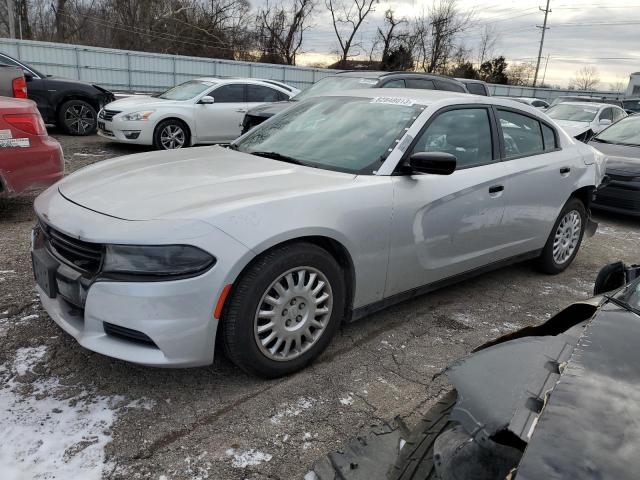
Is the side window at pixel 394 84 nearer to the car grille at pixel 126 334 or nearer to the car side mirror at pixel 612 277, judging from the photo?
the car side mirror at pixel 612 277

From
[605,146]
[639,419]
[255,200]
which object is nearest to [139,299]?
[255,200]

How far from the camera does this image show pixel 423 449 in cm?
165

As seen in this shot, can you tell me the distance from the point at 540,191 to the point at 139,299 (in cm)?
328

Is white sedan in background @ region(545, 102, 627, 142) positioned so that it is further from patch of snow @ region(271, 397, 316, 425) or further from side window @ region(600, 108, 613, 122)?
patch of snow @ region(271, 397, 316, 425)

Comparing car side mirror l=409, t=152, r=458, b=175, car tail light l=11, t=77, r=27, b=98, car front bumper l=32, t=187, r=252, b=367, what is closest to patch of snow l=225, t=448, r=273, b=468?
car front bumper l=32, t=187, r=252, b=367

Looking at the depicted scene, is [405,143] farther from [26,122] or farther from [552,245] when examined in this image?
[26,122]

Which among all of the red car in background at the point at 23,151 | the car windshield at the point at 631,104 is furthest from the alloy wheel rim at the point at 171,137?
the car windshield at the point at 631,104

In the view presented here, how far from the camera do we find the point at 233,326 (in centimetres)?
255

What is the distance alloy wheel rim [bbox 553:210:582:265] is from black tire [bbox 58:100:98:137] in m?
9.39

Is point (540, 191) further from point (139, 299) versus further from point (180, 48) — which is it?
point (180, 48)

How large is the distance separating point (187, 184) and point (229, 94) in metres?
7.99

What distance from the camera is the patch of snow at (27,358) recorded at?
281 cm

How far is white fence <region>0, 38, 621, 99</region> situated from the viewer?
20.0m

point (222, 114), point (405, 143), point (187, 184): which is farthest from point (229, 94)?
point (187, 184)
